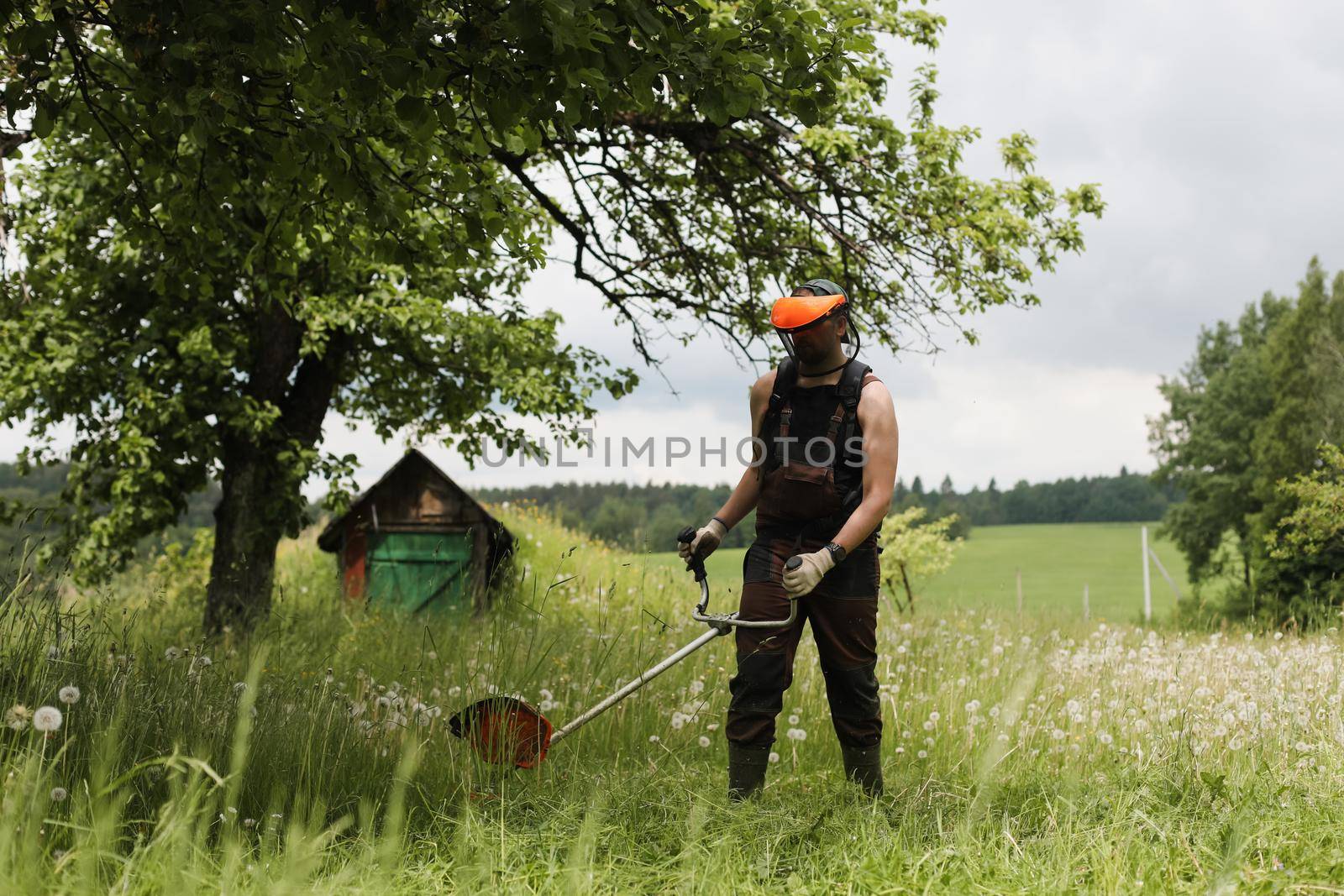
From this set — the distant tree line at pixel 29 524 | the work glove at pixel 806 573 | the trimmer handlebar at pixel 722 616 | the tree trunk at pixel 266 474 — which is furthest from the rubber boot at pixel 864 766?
the tree trunk at pixel 266 474

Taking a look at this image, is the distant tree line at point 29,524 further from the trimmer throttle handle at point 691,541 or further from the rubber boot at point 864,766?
the rubber boot at point 864,766

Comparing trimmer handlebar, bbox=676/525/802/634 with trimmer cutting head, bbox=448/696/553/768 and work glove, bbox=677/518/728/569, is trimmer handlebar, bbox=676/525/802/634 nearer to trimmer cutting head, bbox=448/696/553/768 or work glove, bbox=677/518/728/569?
work glove, bbox=677/518/728/569

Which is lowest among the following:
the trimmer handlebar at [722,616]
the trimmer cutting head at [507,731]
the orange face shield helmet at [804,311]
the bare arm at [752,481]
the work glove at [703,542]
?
the trimmer cutting head at [507,731]

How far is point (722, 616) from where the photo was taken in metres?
4.39

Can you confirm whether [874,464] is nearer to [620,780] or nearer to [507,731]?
[620,780]

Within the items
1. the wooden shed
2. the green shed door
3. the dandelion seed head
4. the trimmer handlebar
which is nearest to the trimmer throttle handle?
the trimmer handlebar

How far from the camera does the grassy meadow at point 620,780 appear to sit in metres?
2.97

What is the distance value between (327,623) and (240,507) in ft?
8.25

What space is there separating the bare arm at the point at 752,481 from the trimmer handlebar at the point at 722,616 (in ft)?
0.63

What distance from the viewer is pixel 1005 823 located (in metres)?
3.56

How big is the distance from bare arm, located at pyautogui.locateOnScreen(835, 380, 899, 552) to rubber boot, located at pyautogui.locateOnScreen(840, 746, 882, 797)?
100cm

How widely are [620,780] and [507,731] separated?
527 mm

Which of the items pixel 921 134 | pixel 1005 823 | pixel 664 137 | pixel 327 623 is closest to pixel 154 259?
pixel 327 623

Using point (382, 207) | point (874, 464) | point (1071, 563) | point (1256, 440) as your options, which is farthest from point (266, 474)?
point (1071, 563)
